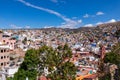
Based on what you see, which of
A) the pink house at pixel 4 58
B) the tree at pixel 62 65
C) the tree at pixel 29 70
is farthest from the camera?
the pink house at pixel 4 58

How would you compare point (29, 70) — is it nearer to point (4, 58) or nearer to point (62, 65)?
point (62, 65)

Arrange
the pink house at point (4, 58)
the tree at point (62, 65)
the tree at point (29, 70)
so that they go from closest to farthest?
the tree at point (62, 65)
the tree at point (29, 70)
the pink house at point (4, 58)

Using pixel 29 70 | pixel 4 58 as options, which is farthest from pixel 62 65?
pixel 4 58

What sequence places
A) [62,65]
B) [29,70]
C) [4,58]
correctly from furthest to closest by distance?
[4,58], [29,70], [62,65]

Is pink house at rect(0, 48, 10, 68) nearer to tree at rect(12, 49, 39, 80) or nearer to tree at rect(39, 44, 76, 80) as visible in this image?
tree at rect(12, 49, 39, 80)

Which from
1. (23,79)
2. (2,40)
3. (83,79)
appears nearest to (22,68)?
(23,79)

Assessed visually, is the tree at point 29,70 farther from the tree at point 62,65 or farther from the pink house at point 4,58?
the pink house at point 4,58

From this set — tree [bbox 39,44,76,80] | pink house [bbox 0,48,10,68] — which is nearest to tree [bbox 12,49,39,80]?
tree [bbox 39,44,76,80]

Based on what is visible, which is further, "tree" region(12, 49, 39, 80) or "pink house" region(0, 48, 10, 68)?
"pink house" region(0, 48, 10, 68)

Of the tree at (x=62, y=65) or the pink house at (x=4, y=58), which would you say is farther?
the pink house at (x=4, y=58)

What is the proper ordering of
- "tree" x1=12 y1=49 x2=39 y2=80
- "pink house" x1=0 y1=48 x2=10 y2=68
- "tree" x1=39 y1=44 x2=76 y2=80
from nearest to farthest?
"tree" x1=39 y1=44 x2=76 y2=80
"tree" x1=12 y1=49 x2=39 y2=80
"pink house" x1=0 y1=48 x2=10 y2=68

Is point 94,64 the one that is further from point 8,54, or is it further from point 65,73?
point 65,73

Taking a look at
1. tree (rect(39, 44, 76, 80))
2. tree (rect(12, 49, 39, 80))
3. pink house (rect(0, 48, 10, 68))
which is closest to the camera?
tree (rect(39, 44, 76, 80))

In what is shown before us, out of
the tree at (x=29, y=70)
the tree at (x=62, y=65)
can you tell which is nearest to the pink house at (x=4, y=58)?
the tree at (x=29, y=70)
